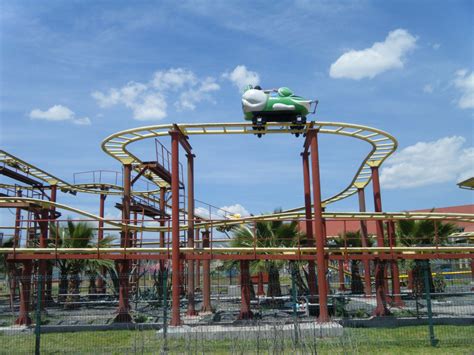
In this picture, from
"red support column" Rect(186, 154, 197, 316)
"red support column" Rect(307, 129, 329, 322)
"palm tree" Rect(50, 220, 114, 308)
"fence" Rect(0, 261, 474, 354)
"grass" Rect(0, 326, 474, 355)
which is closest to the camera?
"grass" Rect(0, 326, 474, 355)

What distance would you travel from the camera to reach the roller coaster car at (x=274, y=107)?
54.5 ft

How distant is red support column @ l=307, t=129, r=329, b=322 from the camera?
1489 centimetres

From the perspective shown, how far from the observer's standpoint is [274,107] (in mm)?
16609

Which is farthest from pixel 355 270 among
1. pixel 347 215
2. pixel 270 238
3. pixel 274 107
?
pixel 274 107

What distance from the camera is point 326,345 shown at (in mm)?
11484

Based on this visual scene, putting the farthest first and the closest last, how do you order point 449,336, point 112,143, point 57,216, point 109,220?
1. point 57,216
2. point 109,220
3. point 112,143
4. point 449,336

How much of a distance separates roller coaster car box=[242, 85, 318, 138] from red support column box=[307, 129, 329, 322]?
2.54ft

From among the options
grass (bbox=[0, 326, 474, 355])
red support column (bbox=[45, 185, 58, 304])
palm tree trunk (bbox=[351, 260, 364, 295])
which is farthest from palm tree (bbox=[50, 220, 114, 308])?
palm tree trunk (bbox=[351, 260, 364, 295])

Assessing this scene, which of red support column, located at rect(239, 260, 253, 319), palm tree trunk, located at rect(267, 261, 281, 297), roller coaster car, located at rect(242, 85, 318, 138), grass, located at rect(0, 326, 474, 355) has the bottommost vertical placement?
grass, located at rect(0, 326, 474, 355)

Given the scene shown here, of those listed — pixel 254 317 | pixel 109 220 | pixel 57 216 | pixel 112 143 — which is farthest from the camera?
pixel 57 216

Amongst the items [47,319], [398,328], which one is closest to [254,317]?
[398,328]

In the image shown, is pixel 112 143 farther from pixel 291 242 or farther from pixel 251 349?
pixel 251 349

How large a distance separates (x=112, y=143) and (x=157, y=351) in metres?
9.55

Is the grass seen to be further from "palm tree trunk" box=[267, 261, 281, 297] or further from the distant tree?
the distant tree
